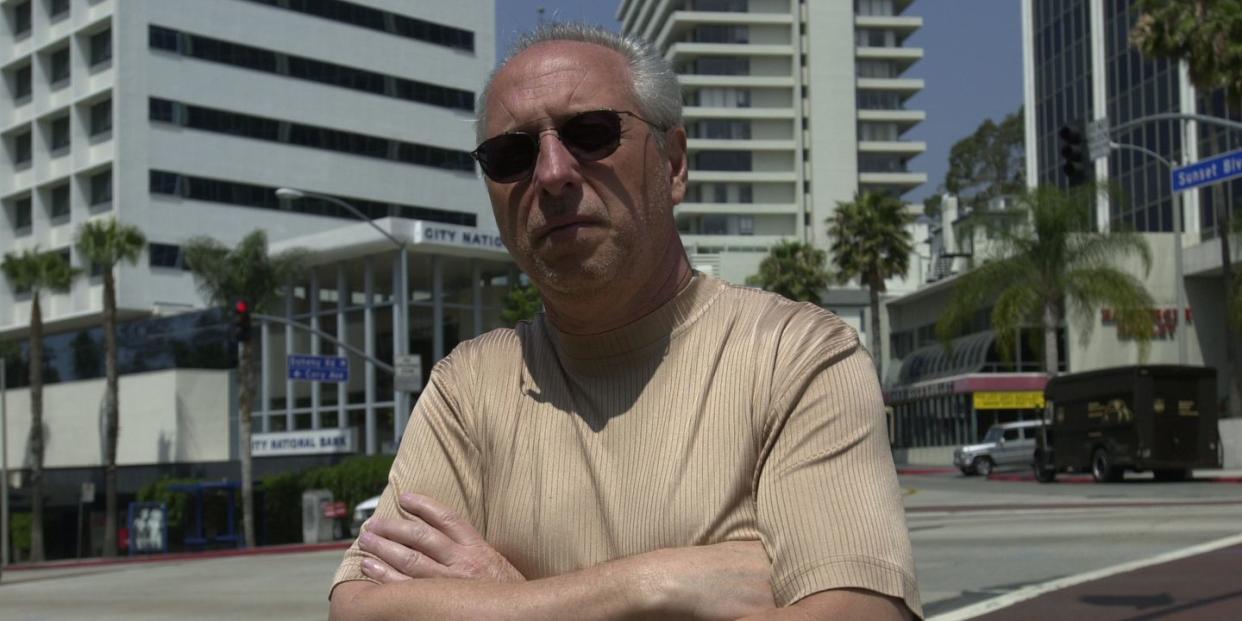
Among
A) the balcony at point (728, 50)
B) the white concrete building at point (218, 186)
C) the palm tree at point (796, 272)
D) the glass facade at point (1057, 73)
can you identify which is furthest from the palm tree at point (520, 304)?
the balcony at point (728, 50)

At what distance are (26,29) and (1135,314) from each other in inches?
1977

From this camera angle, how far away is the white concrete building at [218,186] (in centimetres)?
5525

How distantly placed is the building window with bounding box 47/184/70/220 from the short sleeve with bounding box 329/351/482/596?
214 feet

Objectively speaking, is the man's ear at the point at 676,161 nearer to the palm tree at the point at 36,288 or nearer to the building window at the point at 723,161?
the palm tree at the point at 36,288


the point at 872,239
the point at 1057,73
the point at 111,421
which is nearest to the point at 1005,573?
the point at 111,421

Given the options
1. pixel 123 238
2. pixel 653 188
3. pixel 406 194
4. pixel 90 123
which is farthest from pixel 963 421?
pixel 653 188

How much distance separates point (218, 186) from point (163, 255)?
4189 mm

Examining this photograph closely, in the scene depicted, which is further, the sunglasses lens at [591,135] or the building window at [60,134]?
the building window at [60,134]

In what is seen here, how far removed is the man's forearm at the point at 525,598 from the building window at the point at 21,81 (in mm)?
69297

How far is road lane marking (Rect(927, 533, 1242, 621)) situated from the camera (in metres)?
10.7

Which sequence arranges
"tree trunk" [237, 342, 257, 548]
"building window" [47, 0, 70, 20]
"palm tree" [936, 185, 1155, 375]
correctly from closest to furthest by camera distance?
"tree trunk" [237, 342, 257, 548]
"palm tree" [936, 185, 1155, 375]
"building window" [47, 0, 70, 20]

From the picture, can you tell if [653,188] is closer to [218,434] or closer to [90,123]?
[218,434]

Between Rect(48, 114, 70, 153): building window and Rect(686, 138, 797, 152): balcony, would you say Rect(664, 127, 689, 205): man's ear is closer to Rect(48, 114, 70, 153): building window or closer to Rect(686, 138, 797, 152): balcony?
Rect(48, 114, 70, 153): building window

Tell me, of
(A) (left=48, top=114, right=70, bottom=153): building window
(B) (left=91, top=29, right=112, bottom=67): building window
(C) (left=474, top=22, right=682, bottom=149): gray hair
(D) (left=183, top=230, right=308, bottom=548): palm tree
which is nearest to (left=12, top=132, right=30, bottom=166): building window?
(A) (left=48, top=114, right=70, bottom=153): building window
